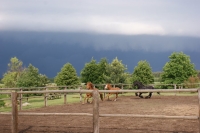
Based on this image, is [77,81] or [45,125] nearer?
[45,125]

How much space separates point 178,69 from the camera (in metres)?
47.2

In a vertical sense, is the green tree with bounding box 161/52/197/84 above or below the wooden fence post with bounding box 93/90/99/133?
above

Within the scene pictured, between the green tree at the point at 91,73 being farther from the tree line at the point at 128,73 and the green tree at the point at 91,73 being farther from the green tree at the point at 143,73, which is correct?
the green tree at the point at 143,73

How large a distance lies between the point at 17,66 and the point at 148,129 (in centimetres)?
4406

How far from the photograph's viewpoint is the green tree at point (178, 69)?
155 ft

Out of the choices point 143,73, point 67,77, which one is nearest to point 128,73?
point 143,73

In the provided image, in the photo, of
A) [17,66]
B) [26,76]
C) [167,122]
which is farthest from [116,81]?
[167,122]

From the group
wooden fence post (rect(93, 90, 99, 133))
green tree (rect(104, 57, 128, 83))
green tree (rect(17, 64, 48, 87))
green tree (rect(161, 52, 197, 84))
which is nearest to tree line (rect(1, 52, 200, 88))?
green tree (rect(161, 52, 197, 84))

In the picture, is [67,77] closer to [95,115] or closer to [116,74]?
[116,74]

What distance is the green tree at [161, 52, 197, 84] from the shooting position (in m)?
47.2

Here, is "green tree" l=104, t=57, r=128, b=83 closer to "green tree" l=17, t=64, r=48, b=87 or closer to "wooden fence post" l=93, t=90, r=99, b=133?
"green tree" l=17, t=64, r=48, b=87

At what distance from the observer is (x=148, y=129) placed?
803 centimetres

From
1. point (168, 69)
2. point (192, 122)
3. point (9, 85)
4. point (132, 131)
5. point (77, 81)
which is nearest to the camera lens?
point (132, 131)

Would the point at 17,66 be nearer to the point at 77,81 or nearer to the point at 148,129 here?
the point at 77,81
